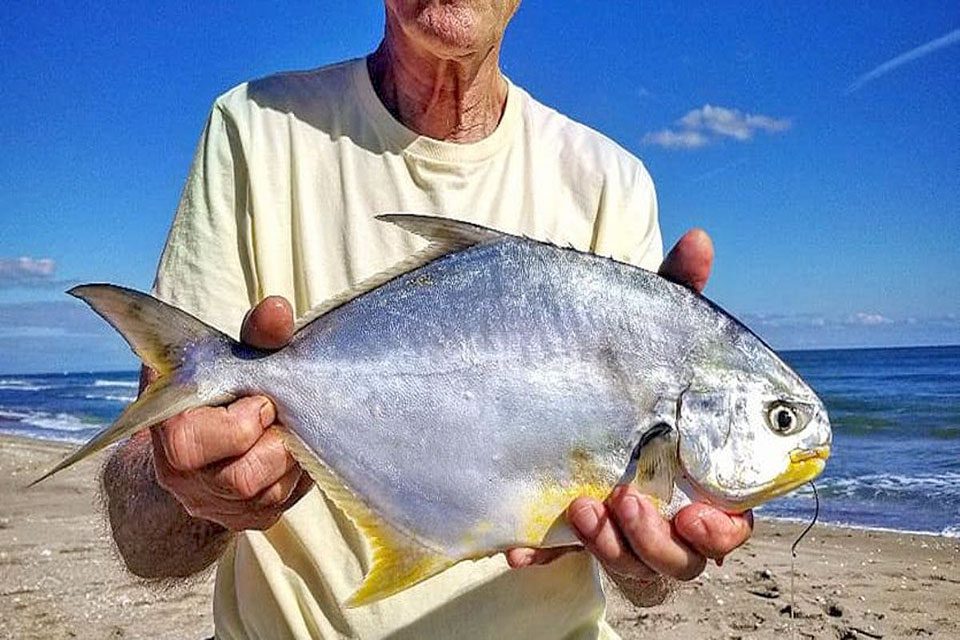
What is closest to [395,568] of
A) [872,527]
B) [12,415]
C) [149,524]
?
[149,524]

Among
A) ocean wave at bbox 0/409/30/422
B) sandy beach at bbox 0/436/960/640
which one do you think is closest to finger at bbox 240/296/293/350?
sandy beach at bbox 0/436/960/640

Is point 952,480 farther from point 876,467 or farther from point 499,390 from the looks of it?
point 499,390

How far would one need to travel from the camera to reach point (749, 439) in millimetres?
1945

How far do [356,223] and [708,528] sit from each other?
1.20 meters

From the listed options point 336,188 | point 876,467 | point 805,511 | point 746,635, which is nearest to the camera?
point 336,188

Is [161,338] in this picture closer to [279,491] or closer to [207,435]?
[207,435]

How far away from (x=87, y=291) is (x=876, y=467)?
45.1ft

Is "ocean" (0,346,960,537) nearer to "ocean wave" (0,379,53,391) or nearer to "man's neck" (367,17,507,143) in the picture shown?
"ocean wave" (0,379,53,391)

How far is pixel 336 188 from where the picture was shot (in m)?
2.62

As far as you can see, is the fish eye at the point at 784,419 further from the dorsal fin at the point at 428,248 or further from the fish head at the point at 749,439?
the dorsal fin at the point at 428,248

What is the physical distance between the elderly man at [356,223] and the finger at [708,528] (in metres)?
0.32

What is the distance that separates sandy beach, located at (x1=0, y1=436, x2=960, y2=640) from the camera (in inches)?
230

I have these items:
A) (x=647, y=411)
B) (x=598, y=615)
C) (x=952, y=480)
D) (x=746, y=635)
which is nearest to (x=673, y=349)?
(x=647, y=411)

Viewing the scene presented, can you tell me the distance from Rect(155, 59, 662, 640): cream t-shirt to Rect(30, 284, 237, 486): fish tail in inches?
20.4
